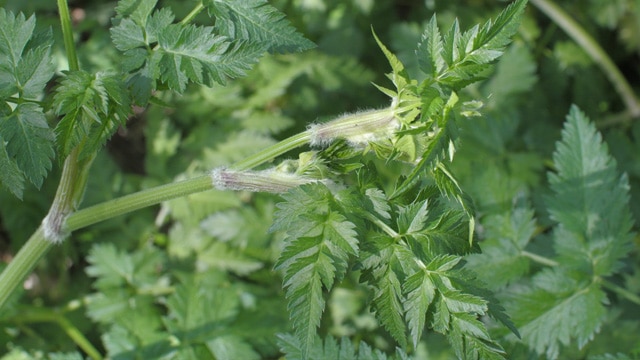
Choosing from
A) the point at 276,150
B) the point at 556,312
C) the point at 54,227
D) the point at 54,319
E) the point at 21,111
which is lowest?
the point at 54,319

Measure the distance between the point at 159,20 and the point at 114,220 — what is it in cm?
A: 169

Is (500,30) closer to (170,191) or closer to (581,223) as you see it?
(170,191)

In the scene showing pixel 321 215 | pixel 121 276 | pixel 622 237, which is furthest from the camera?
pixel 121 276

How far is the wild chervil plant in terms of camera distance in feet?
5.45

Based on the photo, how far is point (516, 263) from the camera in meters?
2.53

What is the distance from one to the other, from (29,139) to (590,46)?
3.32m

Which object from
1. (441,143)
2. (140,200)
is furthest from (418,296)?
(140,200)

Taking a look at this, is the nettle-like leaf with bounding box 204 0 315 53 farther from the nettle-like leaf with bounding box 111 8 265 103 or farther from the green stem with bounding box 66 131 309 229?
the green stem with bounding box 66 131 309 229

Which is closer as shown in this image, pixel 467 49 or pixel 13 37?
pixel 467 49

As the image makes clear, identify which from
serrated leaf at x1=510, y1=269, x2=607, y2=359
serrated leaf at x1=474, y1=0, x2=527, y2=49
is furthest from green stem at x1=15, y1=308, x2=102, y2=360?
serrated leaf at x1=474, y1=0, x2=527, y2=49

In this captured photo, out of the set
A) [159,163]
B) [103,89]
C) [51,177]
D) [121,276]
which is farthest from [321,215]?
[51,177]

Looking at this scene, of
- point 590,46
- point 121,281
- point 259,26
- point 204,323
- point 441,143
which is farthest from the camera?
point 590,46

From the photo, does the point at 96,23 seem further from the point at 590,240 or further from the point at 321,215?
the point at 590,240

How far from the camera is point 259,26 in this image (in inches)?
72.1
